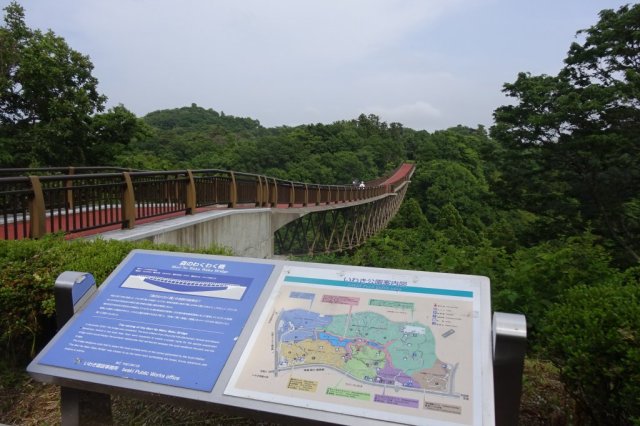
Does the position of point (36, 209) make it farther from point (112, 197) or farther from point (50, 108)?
point (50, 108)

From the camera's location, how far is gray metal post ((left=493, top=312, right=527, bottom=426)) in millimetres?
1915

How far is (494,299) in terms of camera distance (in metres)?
4.26

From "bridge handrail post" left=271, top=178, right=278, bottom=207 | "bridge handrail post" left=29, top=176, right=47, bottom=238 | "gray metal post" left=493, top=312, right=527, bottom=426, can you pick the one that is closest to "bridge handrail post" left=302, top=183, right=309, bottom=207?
"bridge handrail post" left=271, top=178, right=278, bottom=207

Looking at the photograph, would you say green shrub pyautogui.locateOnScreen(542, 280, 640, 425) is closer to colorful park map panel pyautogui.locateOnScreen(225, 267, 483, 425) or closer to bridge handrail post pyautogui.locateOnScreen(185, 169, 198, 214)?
colorful park map panel pyautogui.locateOnScreen(225, 267, 483, 425)

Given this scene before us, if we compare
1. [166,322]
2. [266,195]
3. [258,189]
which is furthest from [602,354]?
[266,195]

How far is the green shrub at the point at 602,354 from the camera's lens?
82.7 inches

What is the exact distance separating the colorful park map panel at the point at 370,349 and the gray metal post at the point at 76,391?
106 cm

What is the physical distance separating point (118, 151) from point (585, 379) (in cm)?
2069

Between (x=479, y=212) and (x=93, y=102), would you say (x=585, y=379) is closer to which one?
(x=93, y=102)

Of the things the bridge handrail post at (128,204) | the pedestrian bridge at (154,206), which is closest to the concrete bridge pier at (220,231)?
the pedestrian bridge at (154,206)

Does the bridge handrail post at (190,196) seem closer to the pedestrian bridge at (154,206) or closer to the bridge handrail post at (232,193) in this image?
the pedestrian bridge at (154,206)

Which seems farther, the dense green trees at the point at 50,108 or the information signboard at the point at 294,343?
the dense green trees at the point at 50,108

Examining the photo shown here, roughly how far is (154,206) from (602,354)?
7.04 metres

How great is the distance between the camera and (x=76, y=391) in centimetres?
251
